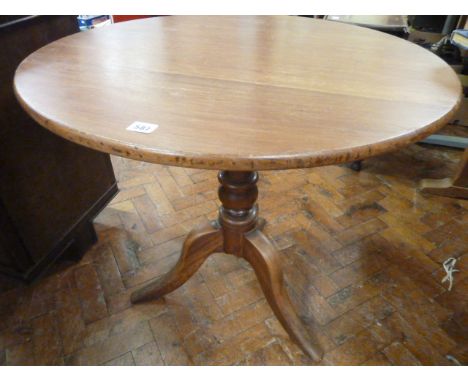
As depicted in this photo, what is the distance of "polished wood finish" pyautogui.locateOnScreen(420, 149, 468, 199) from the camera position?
1541 mm

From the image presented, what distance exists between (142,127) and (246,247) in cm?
53

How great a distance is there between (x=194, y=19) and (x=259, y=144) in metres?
0.87

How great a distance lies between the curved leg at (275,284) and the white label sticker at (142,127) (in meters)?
0.49

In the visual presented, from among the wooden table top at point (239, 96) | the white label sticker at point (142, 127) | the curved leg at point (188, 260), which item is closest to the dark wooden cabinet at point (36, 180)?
the wooden table top at point (239, 96)

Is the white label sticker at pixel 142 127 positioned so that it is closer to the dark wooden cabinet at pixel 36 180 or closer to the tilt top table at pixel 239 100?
the tilt top table at pixel 239 100

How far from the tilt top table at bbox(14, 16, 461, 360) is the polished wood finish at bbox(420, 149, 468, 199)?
85 cm

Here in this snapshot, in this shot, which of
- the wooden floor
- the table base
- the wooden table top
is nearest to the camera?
the wooden table top

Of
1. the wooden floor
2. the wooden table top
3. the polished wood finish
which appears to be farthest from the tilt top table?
the polished wood finish

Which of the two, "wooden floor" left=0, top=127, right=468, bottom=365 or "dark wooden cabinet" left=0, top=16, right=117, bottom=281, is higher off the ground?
"dark wooden cabinet" left=0, top=16, right=117, bottom=281

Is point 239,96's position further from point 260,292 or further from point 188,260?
point 260,292

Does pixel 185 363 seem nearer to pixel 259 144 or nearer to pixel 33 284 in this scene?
pixel 33 284

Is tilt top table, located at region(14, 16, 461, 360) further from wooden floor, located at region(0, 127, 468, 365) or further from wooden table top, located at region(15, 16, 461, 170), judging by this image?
wooden floor, located at region(0, 127, 468, 365)

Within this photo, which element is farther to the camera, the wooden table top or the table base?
the table base

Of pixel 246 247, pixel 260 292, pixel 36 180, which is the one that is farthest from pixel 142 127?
pixel 260 292
